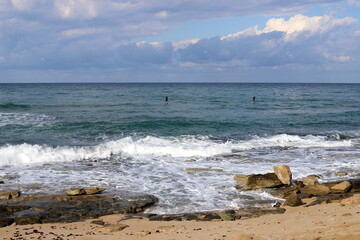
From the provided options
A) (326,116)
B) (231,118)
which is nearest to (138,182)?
(231,118)

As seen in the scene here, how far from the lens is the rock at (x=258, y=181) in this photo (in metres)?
16.0

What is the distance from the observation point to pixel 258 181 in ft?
53.0

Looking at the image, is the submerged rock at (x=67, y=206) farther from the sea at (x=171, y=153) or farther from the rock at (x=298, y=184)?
the rock at (x=298, y=184)

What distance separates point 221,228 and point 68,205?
5812 mm

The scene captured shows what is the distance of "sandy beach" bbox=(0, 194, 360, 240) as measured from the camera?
10.1 metres

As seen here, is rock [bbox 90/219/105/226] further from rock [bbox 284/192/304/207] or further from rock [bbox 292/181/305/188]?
rock [bbox 292/181/305/188]

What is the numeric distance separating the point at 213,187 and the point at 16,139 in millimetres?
17689

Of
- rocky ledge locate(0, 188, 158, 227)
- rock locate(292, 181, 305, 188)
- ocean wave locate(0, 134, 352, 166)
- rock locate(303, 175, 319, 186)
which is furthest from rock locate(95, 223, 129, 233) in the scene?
ocean wave locate(0, 134, 352, 166)

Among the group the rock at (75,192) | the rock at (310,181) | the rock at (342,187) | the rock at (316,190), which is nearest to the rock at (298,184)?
the rock at (310,181)

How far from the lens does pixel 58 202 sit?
47.2 ft

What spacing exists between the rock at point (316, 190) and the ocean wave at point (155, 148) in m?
8.95

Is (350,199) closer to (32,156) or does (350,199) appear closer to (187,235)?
(187,235)

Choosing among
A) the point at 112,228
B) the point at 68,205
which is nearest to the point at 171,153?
the point at 68,205

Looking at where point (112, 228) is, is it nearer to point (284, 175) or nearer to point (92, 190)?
point (92, 190)
